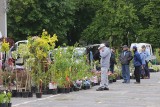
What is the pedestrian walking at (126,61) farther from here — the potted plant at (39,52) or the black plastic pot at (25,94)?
the black plastic pot at (25,94)

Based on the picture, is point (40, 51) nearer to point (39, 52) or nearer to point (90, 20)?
point (39, 52)

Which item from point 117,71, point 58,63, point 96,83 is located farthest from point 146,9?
point 58,63

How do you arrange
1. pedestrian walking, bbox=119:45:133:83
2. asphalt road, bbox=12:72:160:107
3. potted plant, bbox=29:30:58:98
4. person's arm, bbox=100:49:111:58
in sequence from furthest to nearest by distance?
pedestrian walking, bbox=119:45:133:83, person's arm, bbox=100:49:111:58, potted plant, bbox=29:30:58:98, asphalt road, bbox=12:72:160:107

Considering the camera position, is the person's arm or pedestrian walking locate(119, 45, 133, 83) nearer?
the person's arm

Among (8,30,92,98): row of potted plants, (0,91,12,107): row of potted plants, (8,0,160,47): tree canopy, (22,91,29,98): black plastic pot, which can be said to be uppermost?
(8,0,160,47): tree canopy

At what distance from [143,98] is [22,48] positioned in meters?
4.40

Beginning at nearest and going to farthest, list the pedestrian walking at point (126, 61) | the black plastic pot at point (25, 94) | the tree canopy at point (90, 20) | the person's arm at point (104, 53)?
the black plastic pot at point (25, 94)
the person's arm at point (104, 53)
the pedestrian walking at point (126, 61)
the tree canopy at point (90, 20)

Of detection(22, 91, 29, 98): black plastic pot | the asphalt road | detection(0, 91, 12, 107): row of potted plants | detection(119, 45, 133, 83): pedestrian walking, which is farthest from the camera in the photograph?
detection(119, 45, 133, 83): pedestrian walking

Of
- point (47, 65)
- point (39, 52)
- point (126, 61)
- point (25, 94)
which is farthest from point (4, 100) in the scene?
point (126, 61)

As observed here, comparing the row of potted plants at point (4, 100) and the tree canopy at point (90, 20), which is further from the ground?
the tree canopy at point (90, 20)

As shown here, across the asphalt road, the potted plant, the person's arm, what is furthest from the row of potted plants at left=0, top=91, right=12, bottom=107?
the person's arm

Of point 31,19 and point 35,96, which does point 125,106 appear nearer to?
point 35,96

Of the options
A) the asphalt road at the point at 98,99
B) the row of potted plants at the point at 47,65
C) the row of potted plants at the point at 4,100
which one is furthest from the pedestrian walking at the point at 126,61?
the row of potted plants at the point at 4,100

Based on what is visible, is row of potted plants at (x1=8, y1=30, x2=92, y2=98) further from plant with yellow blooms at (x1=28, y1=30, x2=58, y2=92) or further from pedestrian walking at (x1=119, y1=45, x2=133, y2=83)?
pedestrian walking at (x1=119, y1=45, x2=133, y2=83)
